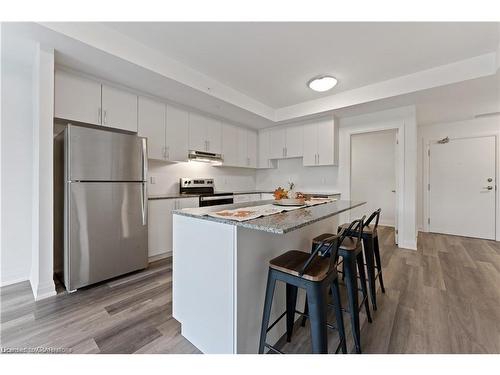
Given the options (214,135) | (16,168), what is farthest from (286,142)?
(16,168)

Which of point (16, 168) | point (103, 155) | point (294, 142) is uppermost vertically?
point (294, 142)

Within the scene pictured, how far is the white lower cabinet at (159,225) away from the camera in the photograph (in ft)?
9.62

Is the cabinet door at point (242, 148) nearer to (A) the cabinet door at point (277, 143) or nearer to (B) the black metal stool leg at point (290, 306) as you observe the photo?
(A) the cabinet door at point (277, 143)

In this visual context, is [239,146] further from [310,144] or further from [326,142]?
[326,142]

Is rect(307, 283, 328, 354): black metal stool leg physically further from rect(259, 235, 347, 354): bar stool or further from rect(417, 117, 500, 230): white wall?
rect(417, 117, 500, 230): white wall

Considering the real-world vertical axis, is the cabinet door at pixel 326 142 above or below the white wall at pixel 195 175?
above

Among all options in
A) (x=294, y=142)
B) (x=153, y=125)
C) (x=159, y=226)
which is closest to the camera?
(x=159, y=226)

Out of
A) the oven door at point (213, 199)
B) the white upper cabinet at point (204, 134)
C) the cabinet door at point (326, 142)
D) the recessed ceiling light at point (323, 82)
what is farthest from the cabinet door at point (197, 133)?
the cabinet door at point (326, 142)

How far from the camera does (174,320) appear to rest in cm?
174

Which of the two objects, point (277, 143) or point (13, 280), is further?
point (277, 143)

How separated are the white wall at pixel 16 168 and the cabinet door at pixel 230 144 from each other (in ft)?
8.73

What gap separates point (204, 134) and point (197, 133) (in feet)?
0.48

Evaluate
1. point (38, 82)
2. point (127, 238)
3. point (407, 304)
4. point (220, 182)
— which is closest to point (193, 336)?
point (127, 238)

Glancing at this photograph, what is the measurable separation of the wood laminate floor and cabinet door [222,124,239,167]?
240cm
